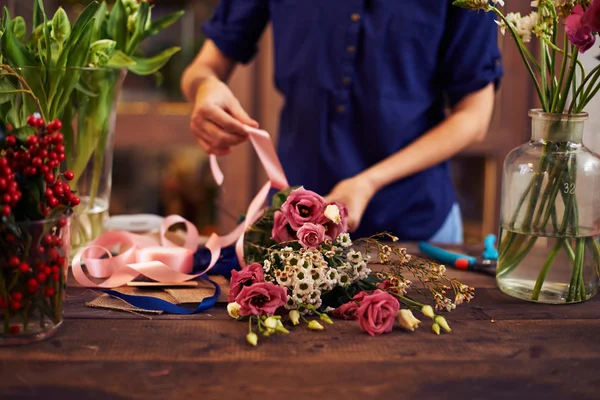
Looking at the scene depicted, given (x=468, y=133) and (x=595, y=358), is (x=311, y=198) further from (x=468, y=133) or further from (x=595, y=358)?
(x=468, y=133)

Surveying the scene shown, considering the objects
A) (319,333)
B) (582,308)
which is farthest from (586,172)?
(319,333)

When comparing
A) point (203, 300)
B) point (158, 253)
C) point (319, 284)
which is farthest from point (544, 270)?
point (158, 253)

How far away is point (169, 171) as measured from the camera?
249 cm

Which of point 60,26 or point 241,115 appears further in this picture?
point 241,115

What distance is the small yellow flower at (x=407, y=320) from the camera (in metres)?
0.76

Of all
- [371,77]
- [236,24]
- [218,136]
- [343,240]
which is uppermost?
[236,24]

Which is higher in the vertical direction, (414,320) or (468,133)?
(468,133)

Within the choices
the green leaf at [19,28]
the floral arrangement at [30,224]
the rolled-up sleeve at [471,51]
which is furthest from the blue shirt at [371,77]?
the floral arrangement at [30,224]

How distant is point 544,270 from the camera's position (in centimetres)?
87

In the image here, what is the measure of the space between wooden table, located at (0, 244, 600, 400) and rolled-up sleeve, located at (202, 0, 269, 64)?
81 cm

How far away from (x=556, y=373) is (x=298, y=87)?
91cm

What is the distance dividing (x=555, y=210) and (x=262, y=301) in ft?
1.24

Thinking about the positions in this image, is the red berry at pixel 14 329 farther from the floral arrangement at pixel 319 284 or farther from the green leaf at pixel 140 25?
the green leaf at pixel 140 25

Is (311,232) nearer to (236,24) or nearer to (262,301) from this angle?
(262,301)
